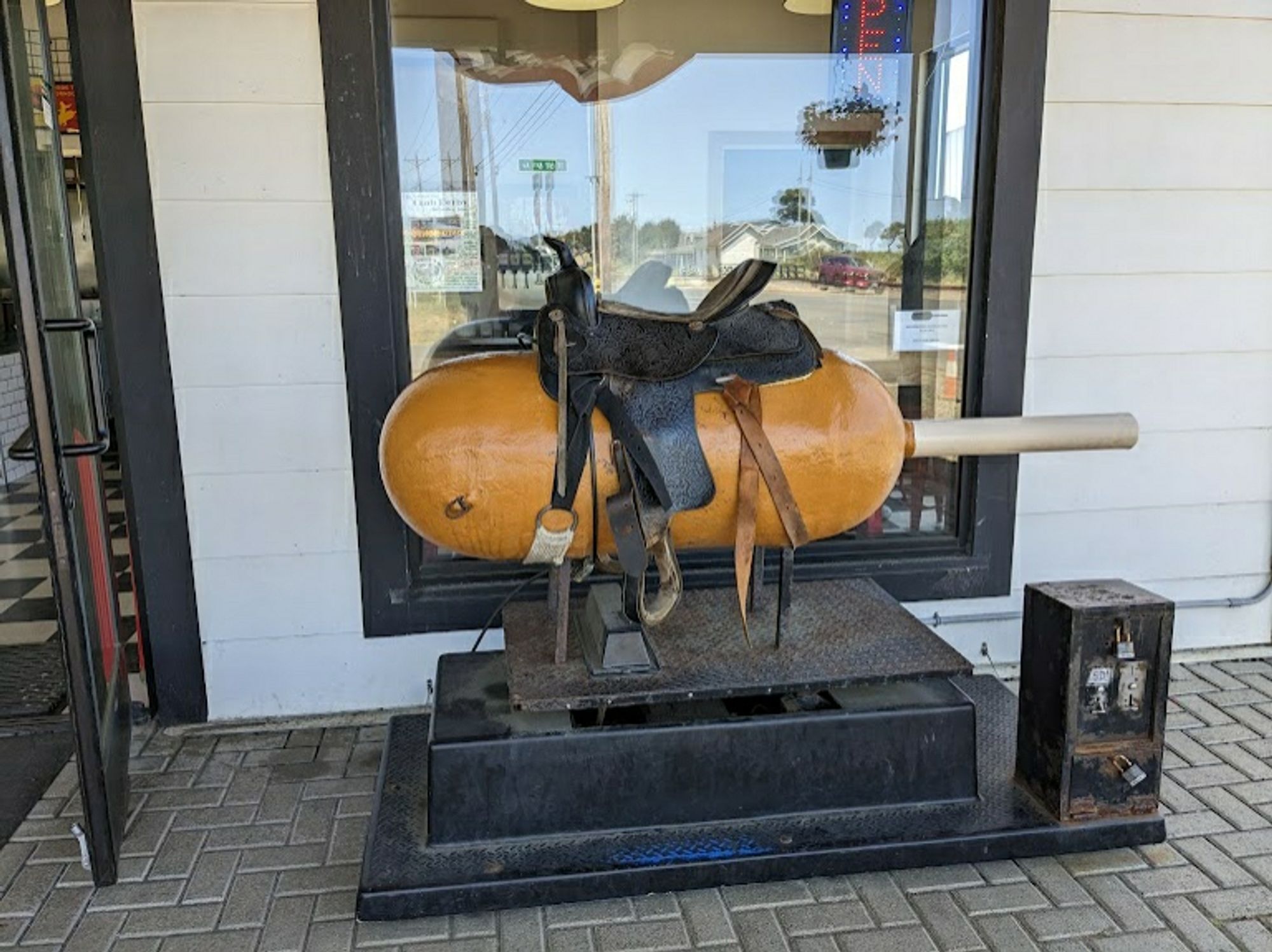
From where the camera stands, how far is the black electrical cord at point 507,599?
311cm

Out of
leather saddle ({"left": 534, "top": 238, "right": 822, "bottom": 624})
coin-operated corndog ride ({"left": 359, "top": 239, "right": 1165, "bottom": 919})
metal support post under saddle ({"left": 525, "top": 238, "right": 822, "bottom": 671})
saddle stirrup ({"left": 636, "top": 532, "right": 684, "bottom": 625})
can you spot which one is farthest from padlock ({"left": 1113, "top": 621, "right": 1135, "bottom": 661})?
saddle stirrup ({"left": 636, "top": 532, "right": 684, "bottom": 625})

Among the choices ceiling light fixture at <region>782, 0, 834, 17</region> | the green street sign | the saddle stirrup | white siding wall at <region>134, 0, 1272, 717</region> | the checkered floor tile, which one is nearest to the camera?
the saddle stirrup

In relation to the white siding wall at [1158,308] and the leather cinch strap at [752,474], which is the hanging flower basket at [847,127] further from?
the leather cinch strap at [752,474]

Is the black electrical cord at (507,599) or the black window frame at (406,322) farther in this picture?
the black electrical cord at (507,599)

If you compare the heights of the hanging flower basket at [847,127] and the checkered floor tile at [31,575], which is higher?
the hanging flower basket at [847,127]

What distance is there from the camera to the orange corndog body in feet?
7.15

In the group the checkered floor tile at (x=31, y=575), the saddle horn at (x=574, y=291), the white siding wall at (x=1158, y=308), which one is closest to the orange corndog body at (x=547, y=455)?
the saddle horn at (x=574, y=291)

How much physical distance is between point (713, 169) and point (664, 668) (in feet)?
6.91

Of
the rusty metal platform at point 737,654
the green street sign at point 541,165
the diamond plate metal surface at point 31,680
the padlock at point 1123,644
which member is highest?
the green street sign at point 541,165

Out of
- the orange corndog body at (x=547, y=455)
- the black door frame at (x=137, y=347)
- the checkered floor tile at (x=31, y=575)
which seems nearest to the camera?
the orange corndog body at (x=547, y=455)

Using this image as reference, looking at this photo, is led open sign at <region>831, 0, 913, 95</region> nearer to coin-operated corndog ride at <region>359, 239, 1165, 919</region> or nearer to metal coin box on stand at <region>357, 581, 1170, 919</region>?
coin-operated corndog ride at <region>359, 239, 1165, 919</region>

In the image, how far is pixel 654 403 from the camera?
226cm

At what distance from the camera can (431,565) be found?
3199 mm

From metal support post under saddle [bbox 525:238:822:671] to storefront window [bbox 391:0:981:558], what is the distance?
1.12 meters
